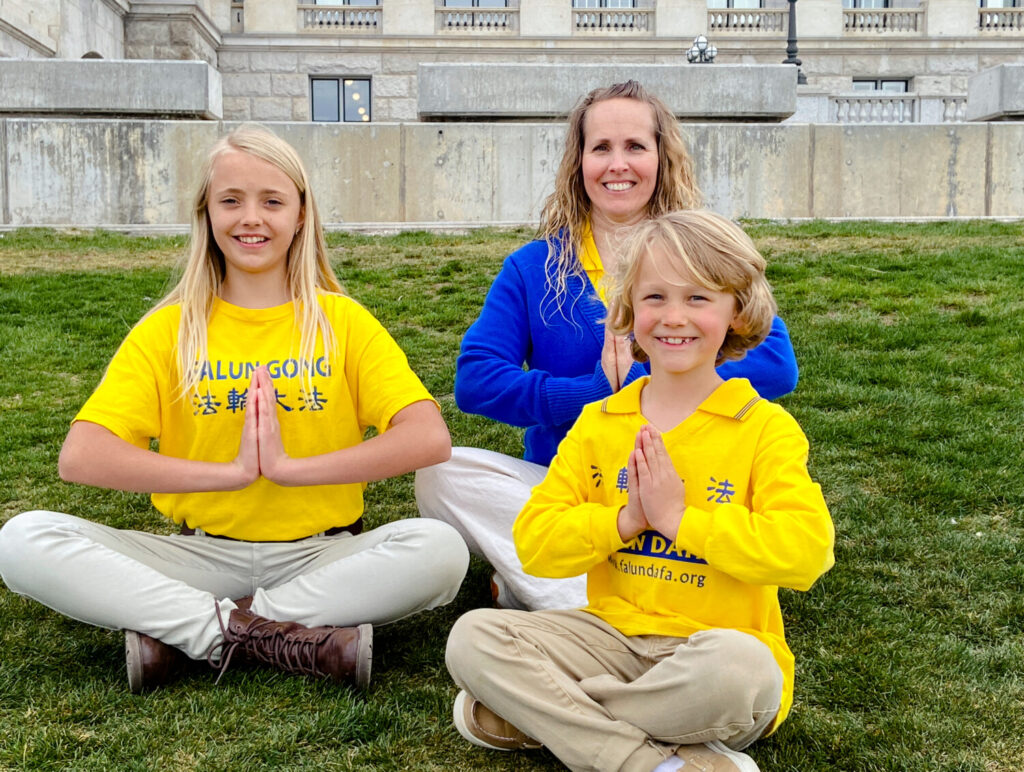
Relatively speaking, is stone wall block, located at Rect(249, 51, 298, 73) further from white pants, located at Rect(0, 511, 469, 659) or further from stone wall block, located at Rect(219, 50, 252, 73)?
white pants, located at Rect(0, 511, 469, 659)

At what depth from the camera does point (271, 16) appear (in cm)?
2330

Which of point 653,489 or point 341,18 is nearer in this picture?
point 653,489

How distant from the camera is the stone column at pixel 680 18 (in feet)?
78.6

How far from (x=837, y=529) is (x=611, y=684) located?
2148mm

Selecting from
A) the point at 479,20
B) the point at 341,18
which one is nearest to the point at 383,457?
the point at 479,20

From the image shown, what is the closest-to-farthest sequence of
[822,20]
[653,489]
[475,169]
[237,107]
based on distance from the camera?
1. [653,489]
2. [475,169]
3. [237,107]
4. [822,20]

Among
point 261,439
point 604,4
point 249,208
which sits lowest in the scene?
point 261,439

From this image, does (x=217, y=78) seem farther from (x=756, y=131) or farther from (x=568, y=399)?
(x=568, y=399)

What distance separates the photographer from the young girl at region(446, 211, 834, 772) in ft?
7.45

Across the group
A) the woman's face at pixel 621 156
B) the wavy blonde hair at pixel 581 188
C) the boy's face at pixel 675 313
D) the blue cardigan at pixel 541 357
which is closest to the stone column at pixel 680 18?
the wavy blonde hair at pixel 581 188

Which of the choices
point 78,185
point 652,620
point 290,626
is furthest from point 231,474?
point 78,185

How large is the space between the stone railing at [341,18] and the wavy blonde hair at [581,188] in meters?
21.6

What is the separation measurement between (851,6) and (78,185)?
68.8 ft

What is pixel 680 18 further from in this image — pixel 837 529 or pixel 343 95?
pixel 837 529
